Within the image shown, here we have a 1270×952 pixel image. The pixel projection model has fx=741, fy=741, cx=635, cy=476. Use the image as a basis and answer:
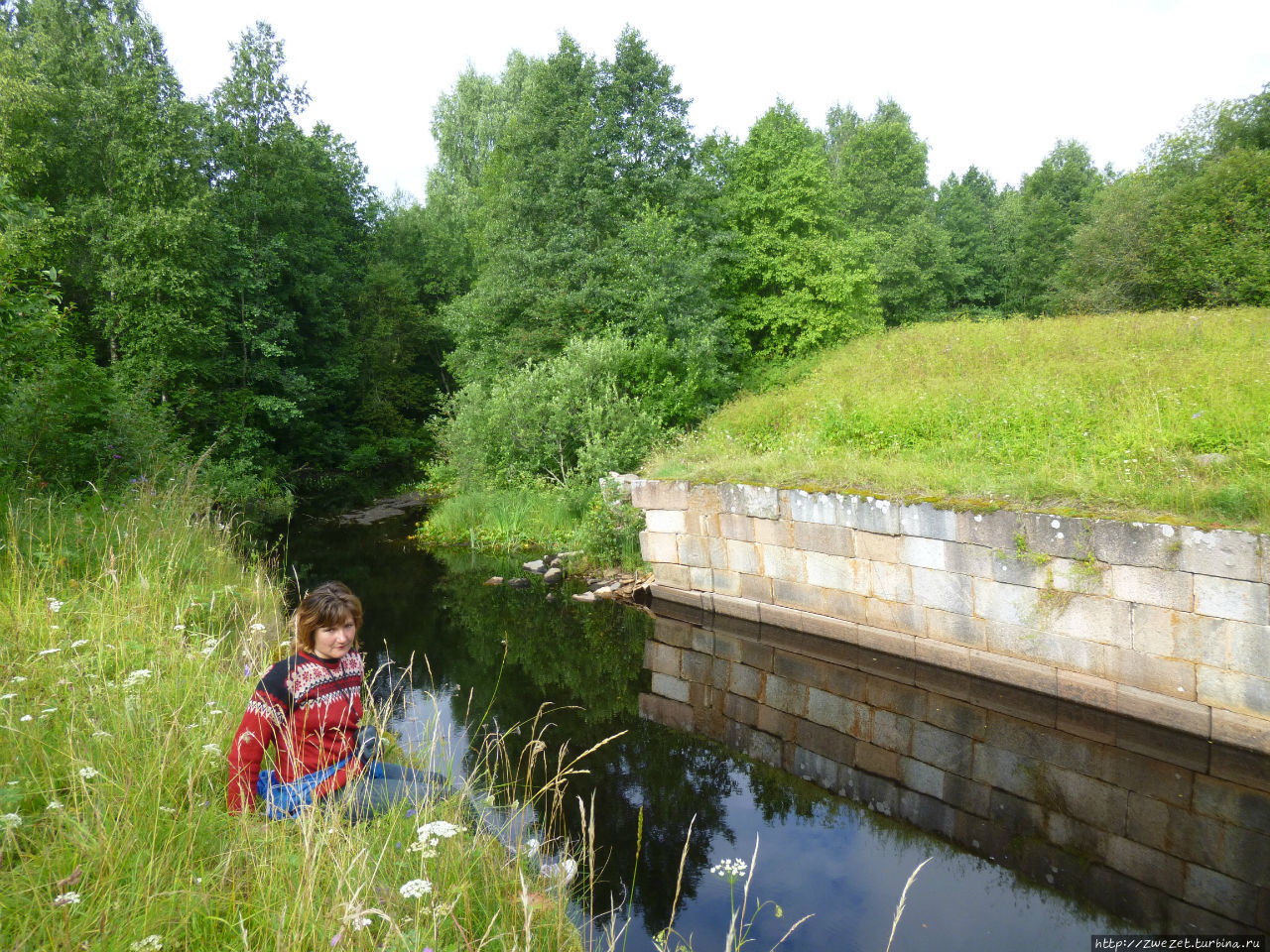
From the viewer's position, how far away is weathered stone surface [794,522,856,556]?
23.7ft

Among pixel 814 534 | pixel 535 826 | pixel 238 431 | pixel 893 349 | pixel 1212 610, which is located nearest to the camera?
pixel 535 826

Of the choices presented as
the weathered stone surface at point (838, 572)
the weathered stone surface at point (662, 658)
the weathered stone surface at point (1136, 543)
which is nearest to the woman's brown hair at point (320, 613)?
the weathered stone surface at point (662, 658)

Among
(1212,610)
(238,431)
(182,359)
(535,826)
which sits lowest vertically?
(535,826)

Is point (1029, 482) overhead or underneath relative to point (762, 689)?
overhead

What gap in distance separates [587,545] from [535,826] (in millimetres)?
6465

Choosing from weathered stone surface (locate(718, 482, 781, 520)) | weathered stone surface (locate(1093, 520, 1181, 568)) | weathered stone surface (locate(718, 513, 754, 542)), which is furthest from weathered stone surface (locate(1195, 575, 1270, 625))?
weathered stone surface (locate(718, 513, 754, 542))

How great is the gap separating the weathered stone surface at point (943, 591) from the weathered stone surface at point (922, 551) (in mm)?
64

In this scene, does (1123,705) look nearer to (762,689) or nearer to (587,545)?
(762,689)

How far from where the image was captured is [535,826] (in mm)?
4289

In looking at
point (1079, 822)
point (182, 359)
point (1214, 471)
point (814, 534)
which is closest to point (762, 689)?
point (814, 534)

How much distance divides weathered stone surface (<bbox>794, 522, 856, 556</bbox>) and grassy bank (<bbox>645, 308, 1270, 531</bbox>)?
473mm

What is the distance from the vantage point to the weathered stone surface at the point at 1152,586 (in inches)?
202

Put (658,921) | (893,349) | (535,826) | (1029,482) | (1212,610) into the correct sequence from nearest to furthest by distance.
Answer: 1. (658,921)
2. (535,826)
3. (1212,610)
4. (1029,482)
5. (893,349)

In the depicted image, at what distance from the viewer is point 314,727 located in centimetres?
291
